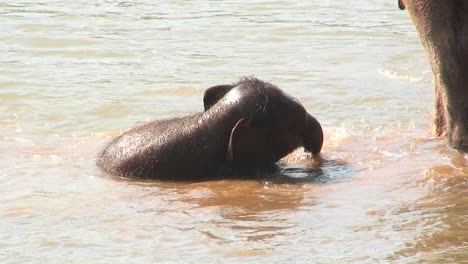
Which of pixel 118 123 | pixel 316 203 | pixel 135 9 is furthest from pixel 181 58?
pixel 316 203

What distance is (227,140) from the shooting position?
283 inches

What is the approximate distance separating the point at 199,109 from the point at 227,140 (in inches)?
92.2

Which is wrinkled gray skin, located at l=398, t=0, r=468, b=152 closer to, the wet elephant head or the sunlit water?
the sunlit water

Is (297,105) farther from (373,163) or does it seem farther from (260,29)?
(260,29)

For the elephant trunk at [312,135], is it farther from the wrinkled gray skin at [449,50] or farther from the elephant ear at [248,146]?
the wrinkled gray skin at [449,50]

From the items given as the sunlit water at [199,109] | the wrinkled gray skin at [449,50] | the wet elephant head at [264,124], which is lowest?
the sunlit water at [199,109]

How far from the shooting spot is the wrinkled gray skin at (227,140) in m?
7.13

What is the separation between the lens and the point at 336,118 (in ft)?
29.2

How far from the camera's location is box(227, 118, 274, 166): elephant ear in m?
7.03

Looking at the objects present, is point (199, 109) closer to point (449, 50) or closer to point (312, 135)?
point (312, 135)

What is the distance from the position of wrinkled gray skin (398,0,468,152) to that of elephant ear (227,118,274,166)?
1209mm

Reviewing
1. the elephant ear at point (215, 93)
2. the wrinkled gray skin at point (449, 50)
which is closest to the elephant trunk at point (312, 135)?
the elephant ear at point (215, 93)

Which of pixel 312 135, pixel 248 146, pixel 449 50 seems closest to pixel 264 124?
pixel 248 146

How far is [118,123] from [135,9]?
707 centimetres
